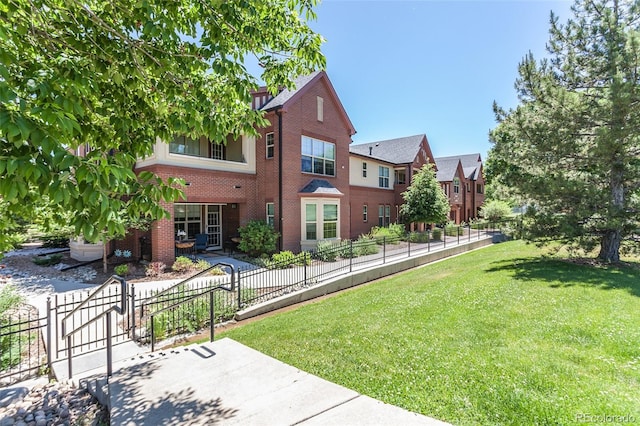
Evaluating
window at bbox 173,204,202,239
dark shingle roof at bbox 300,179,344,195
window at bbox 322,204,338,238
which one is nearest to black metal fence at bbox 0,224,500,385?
window at bbox 322,204,338,238

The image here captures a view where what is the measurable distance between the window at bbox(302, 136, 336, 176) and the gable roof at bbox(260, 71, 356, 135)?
6.98 feet

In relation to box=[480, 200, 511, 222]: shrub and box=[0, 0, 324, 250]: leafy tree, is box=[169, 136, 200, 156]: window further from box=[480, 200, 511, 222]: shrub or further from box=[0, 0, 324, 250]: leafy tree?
box=[480, 200, 511, 222]: shrub

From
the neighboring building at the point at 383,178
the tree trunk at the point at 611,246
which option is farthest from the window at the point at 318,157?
the tree trunk at the point at 611,246

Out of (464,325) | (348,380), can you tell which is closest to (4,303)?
(348,380)

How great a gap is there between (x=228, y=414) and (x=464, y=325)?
4.72 m

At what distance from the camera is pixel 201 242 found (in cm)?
1659

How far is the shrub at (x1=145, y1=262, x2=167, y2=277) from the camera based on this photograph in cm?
1242

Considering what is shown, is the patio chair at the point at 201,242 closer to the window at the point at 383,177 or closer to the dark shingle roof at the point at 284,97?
the dark shingle roof at the point at 284,97

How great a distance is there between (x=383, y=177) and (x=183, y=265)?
722 inches

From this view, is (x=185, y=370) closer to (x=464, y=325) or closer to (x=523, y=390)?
(x=523, y=390)

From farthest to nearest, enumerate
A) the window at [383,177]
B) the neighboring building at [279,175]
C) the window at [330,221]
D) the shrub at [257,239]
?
the window at [383,177] < the window at [330,221] < the neighboring building at [279,175] < the shrub at [257,239]

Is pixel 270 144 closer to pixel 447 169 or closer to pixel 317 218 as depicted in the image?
pixel 317 218

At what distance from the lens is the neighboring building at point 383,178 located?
922 inches

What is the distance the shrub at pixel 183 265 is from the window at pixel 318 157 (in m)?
7.70
